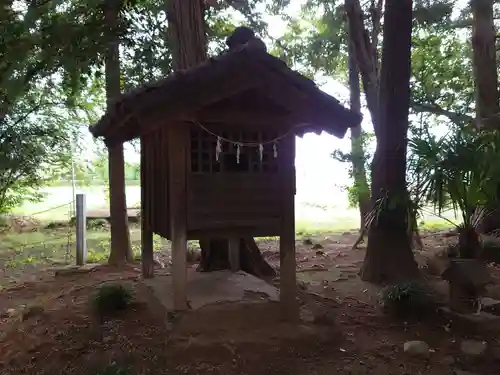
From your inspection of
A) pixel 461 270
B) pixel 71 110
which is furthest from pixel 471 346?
pixel 71 110

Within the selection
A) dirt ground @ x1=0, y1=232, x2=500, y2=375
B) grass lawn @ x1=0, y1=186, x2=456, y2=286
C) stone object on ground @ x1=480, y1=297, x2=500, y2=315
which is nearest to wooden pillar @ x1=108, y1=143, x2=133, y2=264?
grass lawn @ x1=0, y1=186, x2=456, y2=286

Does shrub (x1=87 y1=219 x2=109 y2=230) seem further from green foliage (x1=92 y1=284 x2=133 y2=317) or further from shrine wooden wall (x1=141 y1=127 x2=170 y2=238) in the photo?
green foliage (x1=92 y1=284 x2=133 y2=317)

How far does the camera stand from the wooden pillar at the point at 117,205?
9.73m

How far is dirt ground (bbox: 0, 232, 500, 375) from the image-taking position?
495 centimetres

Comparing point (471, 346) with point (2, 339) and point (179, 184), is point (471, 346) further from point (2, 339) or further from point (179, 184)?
point (2, 339)

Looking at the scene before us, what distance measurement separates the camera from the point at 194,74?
5.10m

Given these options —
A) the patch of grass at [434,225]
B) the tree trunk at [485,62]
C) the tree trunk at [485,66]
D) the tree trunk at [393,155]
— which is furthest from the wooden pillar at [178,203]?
the patch of grass at [434,225]

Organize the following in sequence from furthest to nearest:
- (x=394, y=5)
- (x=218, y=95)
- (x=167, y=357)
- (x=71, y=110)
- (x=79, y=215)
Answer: (x=71, y=110) < (x=79, y=215) < (x=394, y=5) < (x=218, y=95) < (x=167, y=357)

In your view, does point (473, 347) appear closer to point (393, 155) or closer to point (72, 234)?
point (393, 155)

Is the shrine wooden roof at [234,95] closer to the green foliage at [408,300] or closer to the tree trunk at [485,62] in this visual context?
the green foliage at [408,300]

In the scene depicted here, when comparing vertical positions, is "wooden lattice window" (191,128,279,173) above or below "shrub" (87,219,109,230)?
above

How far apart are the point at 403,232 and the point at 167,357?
14.6 ft

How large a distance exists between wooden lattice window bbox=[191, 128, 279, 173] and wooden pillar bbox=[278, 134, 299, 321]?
13 centimetres

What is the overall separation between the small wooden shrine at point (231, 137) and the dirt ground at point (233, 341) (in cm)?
43
